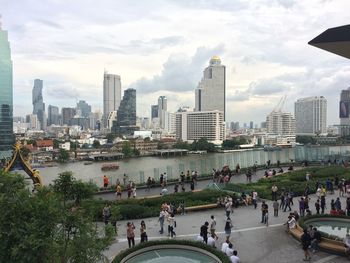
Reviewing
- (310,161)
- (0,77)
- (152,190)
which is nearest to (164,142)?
(0,77)

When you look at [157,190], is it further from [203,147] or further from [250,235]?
[203,147]

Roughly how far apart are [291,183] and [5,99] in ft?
396

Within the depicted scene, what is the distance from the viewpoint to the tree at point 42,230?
7.38 metres

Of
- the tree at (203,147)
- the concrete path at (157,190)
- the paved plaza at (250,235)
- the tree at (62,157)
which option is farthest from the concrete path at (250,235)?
the tree at (203,147)

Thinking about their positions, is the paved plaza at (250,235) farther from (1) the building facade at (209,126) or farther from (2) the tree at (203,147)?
(1) the building facade at (209,126)

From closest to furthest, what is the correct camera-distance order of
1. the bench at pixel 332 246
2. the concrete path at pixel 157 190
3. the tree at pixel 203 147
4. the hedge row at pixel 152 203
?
the bench at pixel 332 246 < the hedge row at pixel 152 203 < the concrete path at pixel 157 190 < the tree at pixel 203 147

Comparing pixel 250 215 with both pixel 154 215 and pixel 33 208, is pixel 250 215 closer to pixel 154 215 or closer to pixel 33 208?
pixel 154 215

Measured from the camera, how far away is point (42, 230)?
752 cm

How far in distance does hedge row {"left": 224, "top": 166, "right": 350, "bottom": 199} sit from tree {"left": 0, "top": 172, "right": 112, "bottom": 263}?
19839mm

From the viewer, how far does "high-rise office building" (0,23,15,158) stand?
12794 cm

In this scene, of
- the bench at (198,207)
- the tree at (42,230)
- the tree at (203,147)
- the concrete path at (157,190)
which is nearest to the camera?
the tree at (42,230)

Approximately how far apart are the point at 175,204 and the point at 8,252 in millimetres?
17209

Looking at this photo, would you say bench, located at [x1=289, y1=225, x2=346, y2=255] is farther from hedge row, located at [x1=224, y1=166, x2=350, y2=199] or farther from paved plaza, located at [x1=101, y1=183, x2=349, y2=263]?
hedge row, located at [x1=224, y1=166, x2=350, y2=199]

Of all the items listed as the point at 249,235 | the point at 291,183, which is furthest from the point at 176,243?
the point at 291,183
